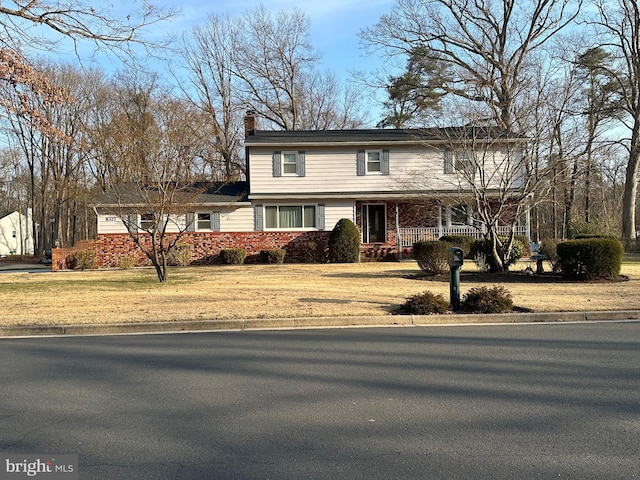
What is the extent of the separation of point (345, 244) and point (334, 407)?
60.8 feet

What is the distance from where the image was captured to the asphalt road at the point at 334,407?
146 inches

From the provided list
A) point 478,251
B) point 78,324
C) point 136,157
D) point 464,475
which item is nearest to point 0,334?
point 78,324

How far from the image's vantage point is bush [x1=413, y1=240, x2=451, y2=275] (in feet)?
55.4

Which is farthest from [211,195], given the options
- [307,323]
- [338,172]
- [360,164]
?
[307,323]

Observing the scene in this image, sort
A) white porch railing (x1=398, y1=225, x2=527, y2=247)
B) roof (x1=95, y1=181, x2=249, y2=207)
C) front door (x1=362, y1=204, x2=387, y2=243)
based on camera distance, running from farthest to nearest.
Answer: front door (x1=362, y1=204, x2=387, y2=243) → white porch railing (x1=398, y1=225, x2=527, y2=247) → roof (x1=95, y1=181, x2=249, y2=207)

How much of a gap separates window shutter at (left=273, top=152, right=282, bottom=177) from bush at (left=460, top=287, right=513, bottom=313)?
1615 cm

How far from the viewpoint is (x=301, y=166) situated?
82.9 feet

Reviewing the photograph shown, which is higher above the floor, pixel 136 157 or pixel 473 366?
pixel 136 157

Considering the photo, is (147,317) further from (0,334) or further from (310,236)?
(310,236)

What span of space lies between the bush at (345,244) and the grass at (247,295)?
16.1 ft

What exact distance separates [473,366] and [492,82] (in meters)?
12.4

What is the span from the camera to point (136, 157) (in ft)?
52.6

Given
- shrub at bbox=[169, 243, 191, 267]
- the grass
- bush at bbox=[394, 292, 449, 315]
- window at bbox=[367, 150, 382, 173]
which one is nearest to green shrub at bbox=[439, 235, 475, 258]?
the grass

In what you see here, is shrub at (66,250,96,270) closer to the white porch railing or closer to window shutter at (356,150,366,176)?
window shutter at (356,150,366,176)
